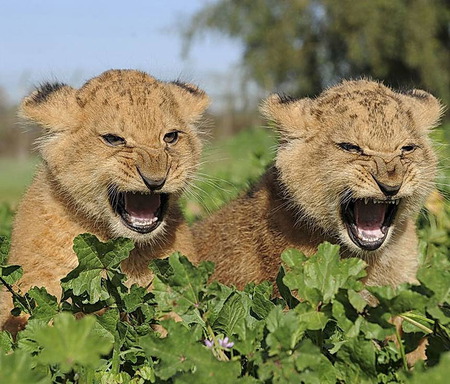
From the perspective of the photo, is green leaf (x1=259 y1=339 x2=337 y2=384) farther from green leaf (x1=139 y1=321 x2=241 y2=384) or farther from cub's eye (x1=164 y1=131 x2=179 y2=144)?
cub's eye (x1=164 y1=131 x2=179 y2=144)

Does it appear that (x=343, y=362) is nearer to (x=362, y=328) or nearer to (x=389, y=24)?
(x=362, y=328)

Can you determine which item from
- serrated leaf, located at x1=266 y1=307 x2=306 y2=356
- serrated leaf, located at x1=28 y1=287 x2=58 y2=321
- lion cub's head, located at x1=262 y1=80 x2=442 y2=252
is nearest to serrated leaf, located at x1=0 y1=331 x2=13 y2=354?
serrated leaf, located at x1=28 y1=287 x2=58 y2=321

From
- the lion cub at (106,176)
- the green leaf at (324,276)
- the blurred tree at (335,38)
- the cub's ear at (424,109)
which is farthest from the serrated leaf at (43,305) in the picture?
the blurred tree at (335,38)

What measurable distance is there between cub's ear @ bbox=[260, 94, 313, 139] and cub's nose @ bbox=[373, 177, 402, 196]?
2.57ft

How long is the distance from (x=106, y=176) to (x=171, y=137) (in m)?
0.48

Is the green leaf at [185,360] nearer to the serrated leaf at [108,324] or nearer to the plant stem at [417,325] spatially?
the serrated leaf at [108,324]

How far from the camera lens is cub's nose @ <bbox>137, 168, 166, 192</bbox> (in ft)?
13.9

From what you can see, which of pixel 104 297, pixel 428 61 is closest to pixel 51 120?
pixel 104 297

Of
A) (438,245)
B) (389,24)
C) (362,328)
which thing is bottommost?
(438,245)

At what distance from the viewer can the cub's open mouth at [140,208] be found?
14.8 ft

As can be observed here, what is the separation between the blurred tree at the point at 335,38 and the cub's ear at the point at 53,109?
23.9m

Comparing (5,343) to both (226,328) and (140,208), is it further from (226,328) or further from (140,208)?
(140,208)

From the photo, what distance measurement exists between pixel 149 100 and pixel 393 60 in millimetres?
26896

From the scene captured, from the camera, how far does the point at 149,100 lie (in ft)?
15.3
